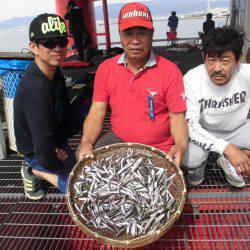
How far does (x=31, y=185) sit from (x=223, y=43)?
93.8 inches

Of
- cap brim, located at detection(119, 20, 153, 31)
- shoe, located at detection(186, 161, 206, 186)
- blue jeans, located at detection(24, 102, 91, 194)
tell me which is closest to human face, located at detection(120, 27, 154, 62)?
cap brim, located at detection(119, 20, 153, 31)

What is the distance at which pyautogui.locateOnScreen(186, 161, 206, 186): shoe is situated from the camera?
314 centimetres

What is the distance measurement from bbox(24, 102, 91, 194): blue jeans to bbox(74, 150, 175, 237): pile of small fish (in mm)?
468

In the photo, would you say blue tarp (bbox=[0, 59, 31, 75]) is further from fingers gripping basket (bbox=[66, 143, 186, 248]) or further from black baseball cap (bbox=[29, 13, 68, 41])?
fingers gripping basket (bbox=[66, 143, 186, 248])

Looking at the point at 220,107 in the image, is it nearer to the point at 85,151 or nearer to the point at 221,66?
the point at 221,66

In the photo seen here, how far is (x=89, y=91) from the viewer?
5301mm

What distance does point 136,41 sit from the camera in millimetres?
2793

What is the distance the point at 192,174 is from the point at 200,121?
0.56 meters

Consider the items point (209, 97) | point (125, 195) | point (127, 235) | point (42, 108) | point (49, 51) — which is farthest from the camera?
point (209, 97)

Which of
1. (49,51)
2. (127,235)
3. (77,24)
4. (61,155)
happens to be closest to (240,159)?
(127,235)

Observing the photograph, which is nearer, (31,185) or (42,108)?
(42,108)

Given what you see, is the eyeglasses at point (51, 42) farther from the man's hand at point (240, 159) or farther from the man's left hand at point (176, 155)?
the man's hand at point (240, 159)

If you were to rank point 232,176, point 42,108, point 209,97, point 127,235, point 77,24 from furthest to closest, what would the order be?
point 77,24 < point 232,176 < point 209,97 < point 42,108 < point 127,235

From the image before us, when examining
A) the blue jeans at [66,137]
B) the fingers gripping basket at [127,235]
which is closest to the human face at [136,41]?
the fingers gripping basket at [127,235]
